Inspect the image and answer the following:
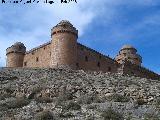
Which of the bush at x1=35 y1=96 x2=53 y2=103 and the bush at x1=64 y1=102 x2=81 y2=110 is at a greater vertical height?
the bush at x1=35 y1=96 x2=53 y2=103

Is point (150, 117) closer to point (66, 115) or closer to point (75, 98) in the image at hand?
point (66, 115)

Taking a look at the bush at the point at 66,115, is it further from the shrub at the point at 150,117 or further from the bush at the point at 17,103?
the bush at the point at 17,103

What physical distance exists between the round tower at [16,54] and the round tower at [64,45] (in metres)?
6.62

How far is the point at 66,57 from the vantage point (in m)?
46.8

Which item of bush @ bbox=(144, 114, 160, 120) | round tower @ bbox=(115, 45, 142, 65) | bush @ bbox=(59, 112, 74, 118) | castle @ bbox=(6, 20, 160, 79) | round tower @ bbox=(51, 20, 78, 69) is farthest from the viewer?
round tower @ bbox=(115, 45, 142, 65)

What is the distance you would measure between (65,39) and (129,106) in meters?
20.7

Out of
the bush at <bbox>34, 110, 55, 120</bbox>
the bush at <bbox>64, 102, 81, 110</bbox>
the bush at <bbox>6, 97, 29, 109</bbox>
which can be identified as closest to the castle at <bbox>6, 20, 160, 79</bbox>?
the bush at <bbox>6, 97, 29, 109</bbox>

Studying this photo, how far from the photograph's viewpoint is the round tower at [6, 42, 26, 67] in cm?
5312

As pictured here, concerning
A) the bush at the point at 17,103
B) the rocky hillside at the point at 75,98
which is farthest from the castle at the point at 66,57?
the bush at the point at 17,103

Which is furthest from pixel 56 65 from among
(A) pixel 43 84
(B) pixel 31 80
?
(A) pixel 43 84

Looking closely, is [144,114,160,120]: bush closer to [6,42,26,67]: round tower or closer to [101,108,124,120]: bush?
[101,108,124,120]: bush

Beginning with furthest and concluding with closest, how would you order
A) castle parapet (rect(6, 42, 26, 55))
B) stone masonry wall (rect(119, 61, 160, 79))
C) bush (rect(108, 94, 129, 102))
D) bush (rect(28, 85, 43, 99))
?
1. castle parapet (rect(6, 42, 26, 55))
2. stone masonry wall (rect(119, 61, 160, 79))
3. bush (rect(28, 85, 43, 99))
4. bush (rect(108, 94, 129, 102))

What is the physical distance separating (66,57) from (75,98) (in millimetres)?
16055

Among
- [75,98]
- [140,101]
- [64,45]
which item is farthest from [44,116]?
[64,45]
